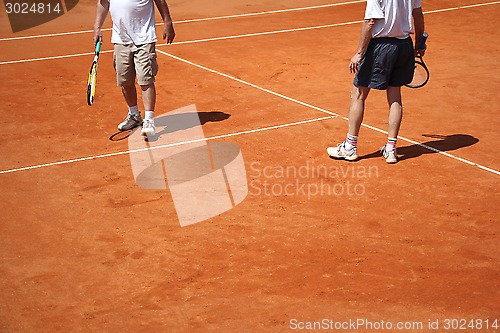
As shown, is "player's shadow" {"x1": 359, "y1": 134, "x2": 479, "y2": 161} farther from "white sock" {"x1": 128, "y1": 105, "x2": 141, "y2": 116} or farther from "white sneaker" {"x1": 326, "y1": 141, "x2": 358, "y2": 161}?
"white sock" {"x1": 128, "y1": 105, "x2": 141, "y2": 116}

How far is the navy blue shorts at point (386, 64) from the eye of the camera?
26.5 ft

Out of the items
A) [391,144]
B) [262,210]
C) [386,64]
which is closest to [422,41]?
[386,64]

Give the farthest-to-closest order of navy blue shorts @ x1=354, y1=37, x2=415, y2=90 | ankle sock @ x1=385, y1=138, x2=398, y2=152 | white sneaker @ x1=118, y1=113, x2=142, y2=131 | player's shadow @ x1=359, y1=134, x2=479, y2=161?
white sneaker @ x1=118, y1=113, x2=142, y2=131 → player's shadow @ x1=359, y1=134, x2=479, y2=161 → ankle sock @ x1=385, y1=138, x2=398, y2=152 → navy blue shorts @ x1=354, y1=37, x2=415, y2=90

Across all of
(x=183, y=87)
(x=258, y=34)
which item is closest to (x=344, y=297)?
(x=183, y=87)

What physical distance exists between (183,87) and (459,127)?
12.6 feet

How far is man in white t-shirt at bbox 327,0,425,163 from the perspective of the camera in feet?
26.0

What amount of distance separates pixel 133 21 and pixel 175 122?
4.62 ft

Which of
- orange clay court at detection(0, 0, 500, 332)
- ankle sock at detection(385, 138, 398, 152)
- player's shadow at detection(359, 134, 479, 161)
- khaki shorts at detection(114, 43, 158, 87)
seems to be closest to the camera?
orange clay court at detection(0, 0, 500, 332)

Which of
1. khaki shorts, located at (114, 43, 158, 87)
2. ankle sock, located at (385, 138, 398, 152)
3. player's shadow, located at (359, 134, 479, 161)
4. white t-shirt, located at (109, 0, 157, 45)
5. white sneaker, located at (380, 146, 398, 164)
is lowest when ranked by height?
player's shadow, located at (359, 134, 479, 161)

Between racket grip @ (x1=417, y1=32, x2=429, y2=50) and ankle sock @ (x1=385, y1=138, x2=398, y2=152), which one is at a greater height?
racket grip @ (x1=417, y1=32, x2=429, y2=50)

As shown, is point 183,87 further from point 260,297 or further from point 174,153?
point 260,297

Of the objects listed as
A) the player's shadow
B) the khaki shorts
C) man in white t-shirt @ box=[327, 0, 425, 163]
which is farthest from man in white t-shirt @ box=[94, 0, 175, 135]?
the player's shadow

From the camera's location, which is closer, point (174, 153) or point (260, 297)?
point (260, 297)

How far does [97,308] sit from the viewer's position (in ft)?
19.0
